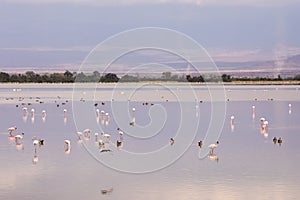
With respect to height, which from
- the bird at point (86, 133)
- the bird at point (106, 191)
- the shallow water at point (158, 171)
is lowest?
the bird at point (106, 191)

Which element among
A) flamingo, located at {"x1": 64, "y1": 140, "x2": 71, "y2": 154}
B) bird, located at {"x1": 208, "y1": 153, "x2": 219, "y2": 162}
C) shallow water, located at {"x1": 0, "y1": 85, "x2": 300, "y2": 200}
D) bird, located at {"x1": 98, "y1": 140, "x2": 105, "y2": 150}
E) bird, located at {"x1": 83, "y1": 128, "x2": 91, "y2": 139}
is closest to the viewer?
shallow water, located at {"x1": 0, "y1": 85, "x2": 300, "y2": 200}

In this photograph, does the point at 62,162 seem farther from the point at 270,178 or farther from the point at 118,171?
the point at 270,178

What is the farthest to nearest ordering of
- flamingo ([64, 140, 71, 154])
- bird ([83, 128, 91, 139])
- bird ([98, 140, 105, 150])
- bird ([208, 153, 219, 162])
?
bird ([83, 128, 91, 139]) → bird ([98, 140, 105, 150]) → flamingo ([64, 140, 71, 154]) → bird ([208, 153, 219, 162])

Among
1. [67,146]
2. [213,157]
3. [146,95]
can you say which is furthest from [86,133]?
[146,95]

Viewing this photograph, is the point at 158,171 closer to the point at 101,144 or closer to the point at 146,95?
the point at 101,144

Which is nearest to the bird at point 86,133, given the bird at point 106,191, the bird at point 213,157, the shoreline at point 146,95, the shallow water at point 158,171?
the shallow water at point 158,171

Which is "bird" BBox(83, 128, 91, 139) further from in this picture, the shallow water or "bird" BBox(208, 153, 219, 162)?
"bird" BBox(208, 153, 219, 162)

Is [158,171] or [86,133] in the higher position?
[86,133]

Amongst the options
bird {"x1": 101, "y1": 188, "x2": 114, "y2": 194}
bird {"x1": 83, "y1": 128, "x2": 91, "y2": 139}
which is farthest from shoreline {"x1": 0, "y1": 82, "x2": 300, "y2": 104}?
bird {"x1": 101, "y1": 188, "x2": 114, "y2": 194}

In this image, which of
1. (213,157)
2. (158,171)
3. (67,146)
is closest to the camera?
(158,171)

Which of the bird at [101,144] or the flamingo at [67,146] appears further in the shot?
the bird at [101,144]

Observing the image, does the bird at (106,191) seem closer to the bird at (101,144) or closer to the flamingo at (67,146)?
the flamingo at (67,146)

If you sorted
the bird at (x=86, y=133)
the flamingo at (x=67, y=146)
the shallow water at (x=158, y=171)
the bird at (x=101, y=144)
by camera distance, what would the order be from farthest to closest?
the bird at (x=86, y=133), the bird at (x=101, y=144), the flamingo at (x=67, y=146), the shallow water at (x=158, y=171)

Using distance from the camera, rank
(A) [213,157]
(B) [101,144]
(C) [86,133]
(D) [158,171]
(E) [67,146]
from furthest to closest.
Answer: (C) [86,133] → (B) [101,144] → (E) [67,146] → (A) [213,157] → (D) [158,171]
